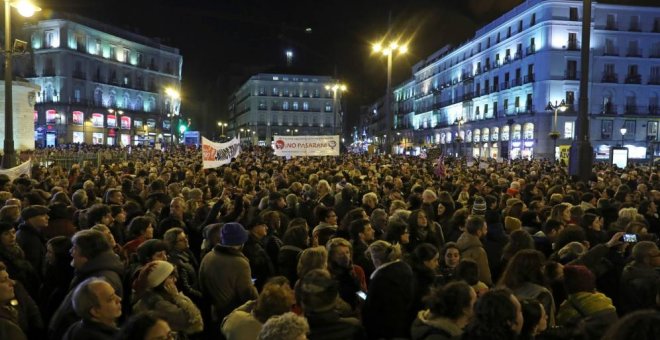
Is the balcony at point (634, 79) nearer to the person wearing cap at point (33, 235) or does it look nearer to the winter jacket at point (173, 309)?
the person wearing cap at point (33, 235)

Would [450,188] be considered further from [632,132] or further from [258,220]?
[632,132]

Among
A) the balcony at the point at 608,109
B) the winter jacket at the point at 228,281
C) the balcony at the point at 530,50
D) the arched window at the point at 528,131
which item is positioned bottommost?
the winter jacket at the point at 228,281

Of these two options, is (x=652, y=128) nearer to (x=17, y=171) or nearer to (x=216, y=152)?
(x=216, y=152)

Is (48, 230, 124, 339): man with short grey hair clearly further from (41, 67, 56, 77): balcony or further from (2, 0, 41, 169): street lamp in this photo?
(41, 67, 56, 77): balcony

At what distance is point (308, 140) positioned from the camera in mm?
20250

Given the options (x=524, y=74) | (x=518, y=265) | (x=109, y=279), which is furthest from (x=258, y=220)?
(x=524, y=74)

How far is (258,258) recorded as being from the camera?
6.16 m

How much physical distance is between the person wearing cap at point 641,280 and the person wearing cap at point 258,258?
3346 millimetres

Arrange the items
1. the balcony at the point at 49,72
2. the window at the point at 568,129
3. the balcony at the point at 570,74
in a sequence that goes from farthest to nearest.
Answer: the balcony at the point at 49,72 < the window at the point at 568,129 < the balcony at the point at 570,74

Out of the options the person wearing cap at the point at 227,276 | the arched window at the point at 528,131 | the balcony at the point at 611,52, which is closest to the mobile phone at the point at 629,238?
the person wearing cap at the point at 227,276

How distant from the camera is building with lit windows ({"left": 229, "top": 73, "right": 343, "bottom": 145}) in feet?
376

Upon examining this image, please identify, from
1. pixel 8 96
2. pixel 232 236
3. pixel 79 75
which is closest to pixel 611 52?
pixel 8 96

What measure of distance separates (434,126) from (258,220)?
8115 cm

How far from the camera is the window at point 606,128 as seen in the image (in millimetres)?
58594
